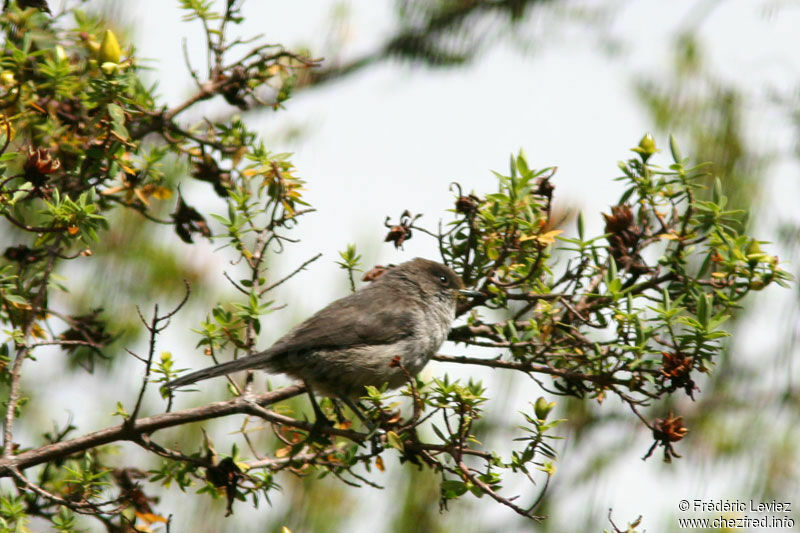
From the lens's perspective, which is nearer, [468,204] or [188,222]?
[468,204]

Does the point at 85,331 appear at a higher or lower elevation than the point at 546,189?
lower

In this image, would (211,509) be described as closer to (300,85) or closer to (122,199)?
(122,199)

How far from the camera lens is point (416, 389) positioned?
298 cm

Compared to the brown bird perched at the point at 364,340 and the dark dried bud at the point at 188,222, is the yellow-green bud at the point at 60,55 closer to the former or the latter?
the dark dried bud at the point at 188,222

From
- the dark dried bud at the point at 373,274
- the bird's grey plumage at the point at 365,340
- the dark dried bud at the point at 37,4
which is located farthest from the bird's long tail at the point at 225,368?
the dark dried bud at the point at 37,4

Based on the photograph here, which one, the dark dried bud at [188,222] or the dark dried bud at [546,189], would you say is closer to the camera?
the dark dried bud at [546,189]

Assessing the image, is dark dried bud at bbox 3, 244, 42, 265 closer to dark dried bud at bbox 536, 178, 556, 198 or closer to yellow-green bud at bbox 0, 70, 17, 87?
yellow-green bud at bbox 0, 70, 17, 87

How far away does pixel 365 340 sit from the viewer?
423cm

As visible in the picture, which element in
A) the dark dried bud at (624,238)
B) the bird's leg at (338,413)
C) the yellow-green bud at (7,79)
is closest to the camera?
the yellow-green bud at (7,79)

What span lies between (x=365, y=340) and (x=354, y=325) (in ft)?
0.36

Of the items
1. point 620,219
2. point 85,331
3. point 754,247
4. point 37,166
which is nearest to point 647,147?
point 620,219

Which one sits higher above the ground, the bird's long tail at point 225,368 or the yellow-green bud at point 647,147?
the yellow-green bud at point 647,147

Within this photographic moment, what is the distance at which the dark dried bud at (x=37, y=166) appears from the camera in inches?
113

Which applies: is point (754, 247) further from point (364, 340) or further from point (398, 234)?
point (364, 340)
